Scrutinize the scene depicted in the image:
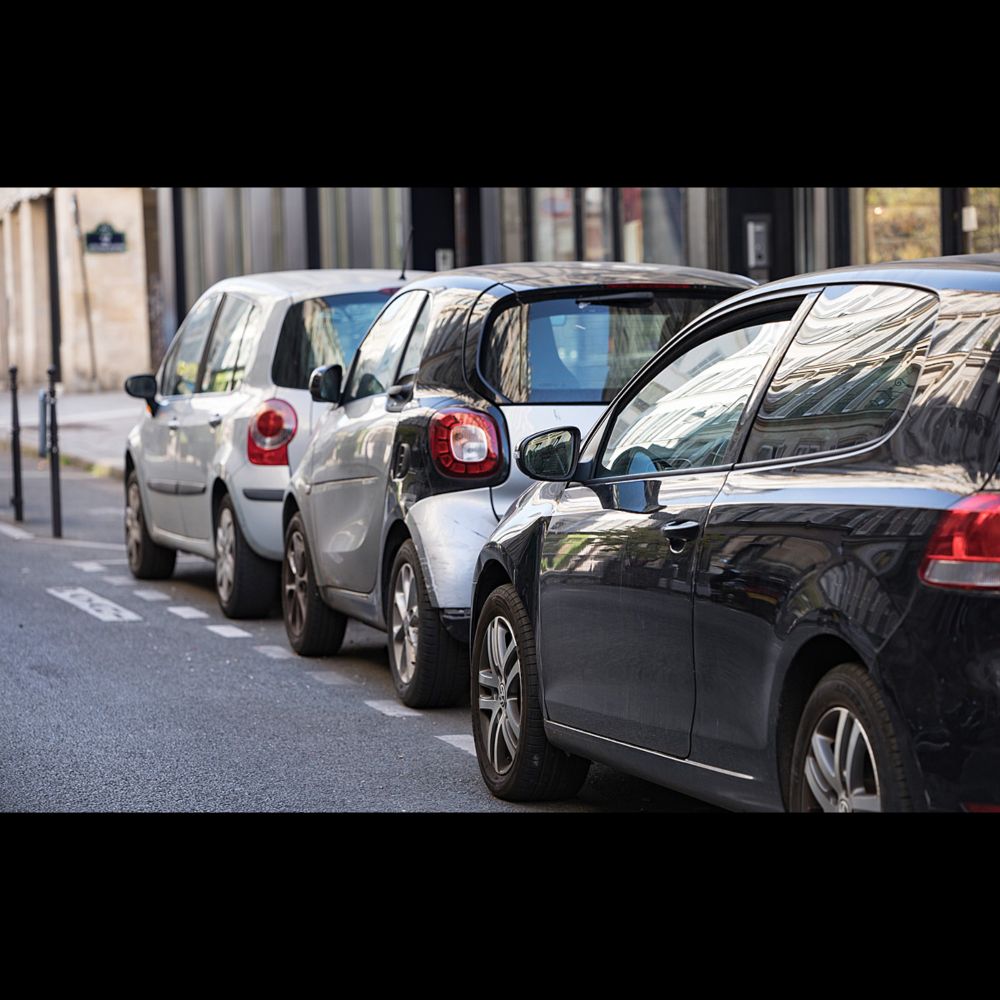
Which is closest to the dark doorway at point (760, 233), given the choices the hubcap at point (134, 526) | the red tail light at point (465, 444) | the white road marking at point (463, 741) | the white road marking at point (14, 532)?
the white road marking at point (14, 532)

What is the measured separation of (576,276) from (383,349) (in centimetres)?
131

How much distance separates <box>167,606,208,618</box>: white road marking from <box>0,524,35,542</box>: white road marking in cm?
428

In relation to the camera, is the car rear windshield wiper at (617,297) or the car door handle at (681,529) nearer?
the car door handle at (681,529)

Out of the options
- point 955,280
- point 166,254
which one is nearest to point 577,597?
point 955,280

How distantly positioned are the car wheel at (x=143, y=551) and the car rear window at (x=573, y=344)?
541cm

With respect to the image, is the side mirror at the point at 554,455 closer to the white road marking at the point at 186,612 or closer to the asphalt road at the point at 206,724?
the asphalt road at the point at 206,724

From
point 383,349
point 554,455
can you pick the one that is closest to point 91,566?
point 383,349

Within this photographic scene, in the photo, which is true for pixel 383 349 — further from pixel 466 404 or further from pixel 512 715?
pixel 512 715

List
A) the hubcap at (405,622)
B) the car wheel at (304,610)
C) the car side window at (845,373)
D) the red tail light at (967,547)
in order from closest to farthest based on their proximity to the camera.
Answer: the red tail light at (967,547), the car side window at (845,373), the hubcap at (405,622), the car wheel at (304,610)

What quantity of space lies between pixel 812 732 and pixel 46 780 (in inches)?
133

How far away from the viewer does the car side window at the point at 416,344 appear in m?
8.98

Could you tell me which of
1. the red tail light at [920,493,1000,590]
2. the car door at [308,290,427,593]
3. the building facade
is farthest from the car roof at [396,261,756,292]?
the red tail light at [920,493,1000,590]

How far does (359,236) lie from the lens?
3250 cm
